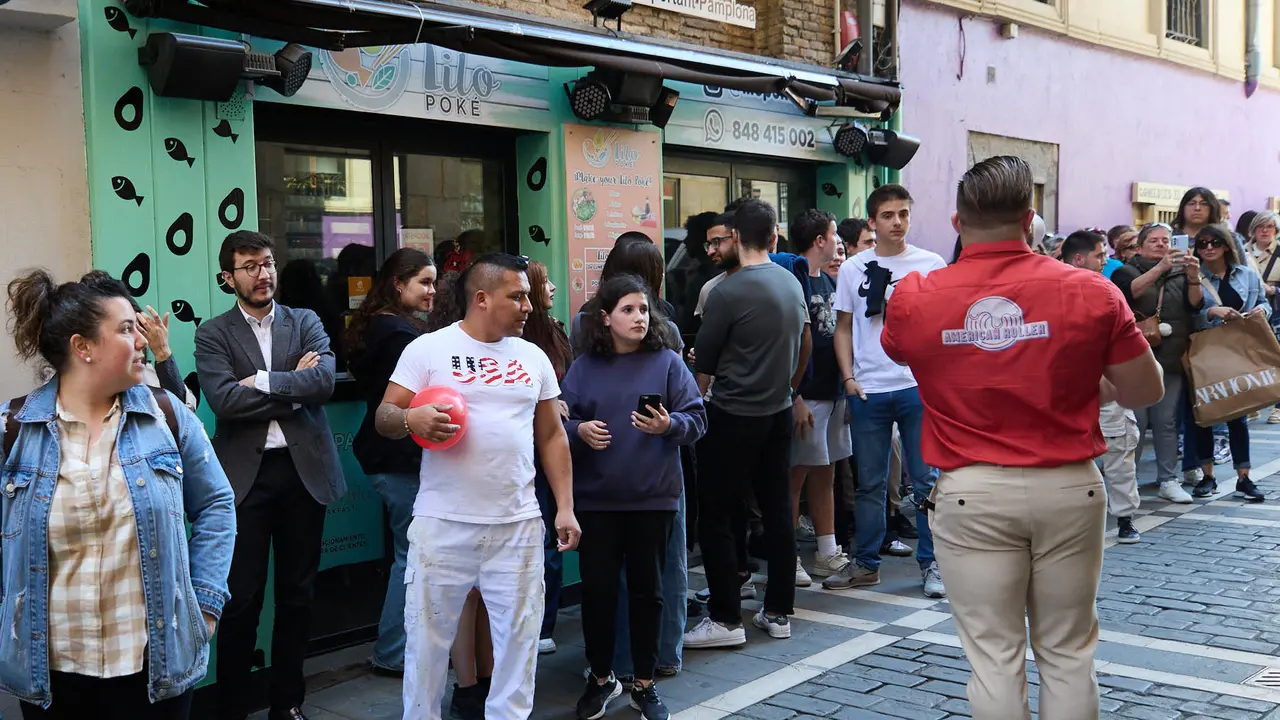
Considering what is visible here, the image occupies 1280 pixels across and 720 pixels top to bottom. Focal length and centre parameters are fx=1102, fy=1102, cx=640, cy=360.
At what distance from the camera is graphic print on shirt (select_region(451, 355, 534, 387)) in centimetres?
404

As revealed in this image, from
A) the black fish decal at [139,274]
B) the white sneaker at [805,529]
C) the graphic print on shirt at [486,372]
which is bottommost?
the white sneaker at [805,529]

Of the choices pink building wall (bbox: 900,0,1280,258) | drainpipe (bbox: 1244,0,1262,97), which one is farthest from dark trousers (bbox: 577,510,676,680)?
drainpipe (bbox: 1244,0,1262,97)

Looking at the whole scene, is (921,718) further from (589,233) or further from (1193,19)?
(1193,19)

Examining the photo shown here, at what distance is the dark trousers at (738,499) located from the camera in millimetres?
5688

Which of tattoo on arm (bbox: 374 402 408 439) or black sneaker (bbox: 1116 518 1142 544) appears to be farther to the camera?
black sneaker (bbox: 1116 518 1142 544)

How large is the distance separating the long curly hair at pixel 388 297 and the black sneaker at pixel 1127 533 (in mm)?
5113

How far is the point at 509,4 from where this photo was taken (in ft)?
22.9

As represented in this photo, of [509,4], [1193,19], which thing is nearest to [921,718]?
[509,4]

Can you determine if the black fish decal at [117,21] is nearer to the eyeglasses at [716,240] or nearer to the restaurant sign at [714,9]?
the eyeglasses at [716,240]

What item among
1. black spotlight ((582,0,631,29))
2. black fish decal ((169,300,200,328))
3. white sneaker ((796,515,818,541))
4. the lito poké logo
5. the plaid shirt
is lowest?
white sneaker ((796,515,818,541))

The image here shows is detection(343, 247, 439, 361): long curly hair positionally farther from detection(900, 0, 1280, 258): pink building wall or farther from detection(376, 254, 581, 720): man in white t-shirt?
detection(900, 0, 1280, 258): pink building wall

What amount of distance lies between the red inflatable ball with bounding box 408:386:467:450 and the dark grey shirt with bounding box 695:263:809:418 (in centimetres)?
211

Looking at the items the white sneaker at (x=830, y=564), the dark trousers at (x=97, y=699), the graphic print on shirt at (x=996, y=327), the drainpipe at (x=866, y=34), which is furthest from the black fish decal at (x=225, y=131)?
the drainpipe at (x=866, y=34)

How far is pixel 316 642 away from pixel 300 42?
3044mm
